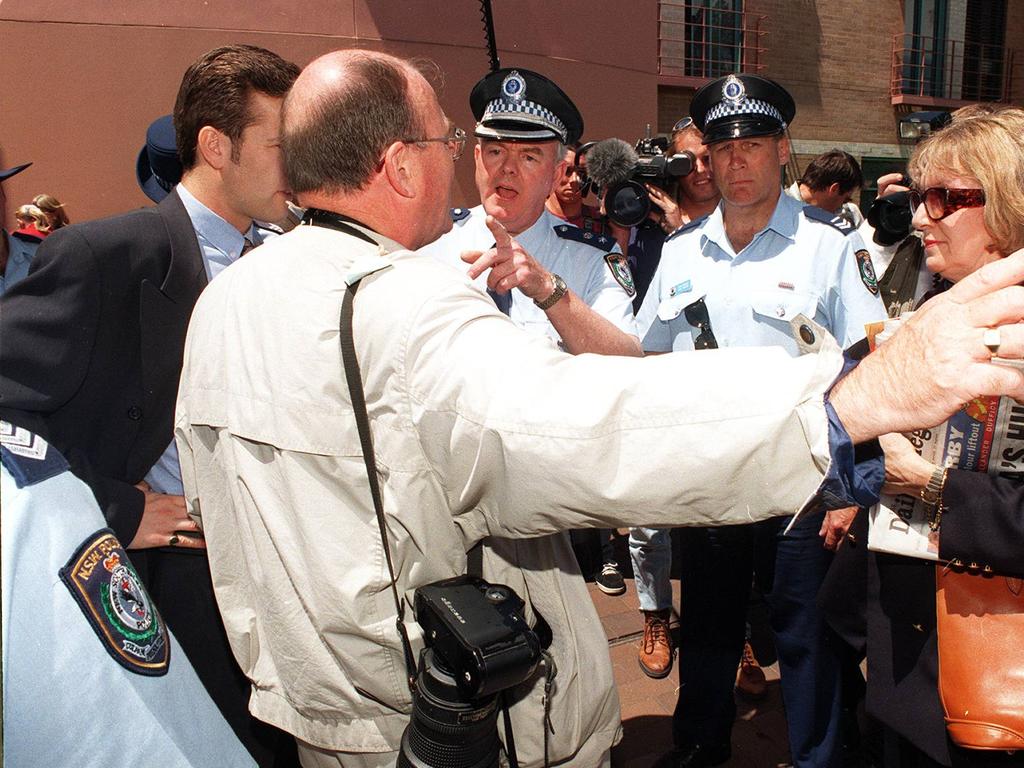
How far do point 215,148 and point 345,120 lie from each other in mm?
762

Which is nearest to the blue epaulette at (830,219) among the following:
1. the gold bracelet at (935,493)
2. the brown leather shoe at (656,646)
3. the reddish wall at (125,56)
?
the gold bracelet at (935,493)

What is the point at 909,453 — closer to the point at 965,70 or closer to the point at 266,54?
the point at 266,54

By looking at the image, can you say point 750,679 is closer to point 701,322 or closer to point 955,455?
point 701,322

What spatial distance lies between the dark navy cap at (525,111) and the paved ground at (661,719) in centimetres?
203

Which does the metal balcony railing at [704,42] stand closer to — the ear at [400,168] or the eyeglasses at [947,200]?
the eyeglasses at [947,200]

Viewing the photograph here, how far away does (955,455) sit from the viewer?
1659 millimetres

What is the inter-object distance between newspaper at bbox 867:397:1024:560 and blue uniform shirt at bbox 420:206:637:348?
44.1 inches

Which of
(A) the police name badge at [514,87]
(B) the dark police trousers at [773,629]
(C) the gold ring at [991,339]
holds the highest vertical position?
(A) the police name badge at [514,87]

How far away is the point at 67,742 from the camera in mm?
812

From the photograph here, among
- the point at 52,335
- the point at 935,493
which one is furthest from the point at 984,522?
the point at 52,335

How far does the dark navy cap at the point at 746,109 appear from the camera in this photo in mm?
2773

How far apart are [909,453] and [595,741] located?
0.94 meters

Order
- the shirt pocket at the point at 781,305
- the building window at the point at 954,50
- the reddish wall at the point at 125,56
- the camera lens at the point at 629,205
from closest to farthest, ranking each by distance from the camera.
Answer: the shirt pocket at the point at 781,305 → the camera lens at the point at 629,205 → the reddish wall at the point at 125,56 → the building window at the point at 954,50

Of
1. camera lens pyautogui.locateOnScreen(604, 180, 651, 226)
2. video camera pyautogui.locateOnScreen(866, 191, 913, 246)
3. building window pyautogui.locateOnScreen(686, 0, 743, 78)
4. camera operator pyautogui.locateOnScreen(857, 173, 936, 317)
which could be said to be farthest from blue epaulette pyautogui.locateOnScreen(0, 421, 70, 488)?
building window pyautogui.locateOnScreen(686, 0, 743, 78)
